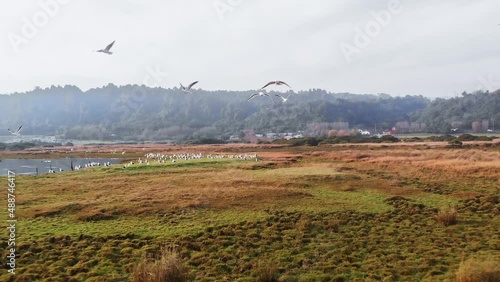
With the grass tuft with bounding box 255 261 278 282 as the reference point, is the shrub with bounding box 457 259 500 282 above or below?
above

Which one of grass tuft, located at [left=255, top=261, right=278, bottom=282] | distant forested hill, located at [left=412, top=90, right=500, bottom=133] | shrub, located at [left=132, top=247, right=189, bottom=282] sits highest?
distant forested hill, located at [left=412, top=90, right=500, bottom=133]

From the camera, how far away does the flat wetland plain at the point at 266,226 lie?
42.3 feet

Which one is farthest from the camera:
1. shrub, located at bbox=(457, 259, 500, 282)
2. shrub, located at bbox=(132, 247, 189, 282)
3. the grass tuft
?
the grass tuft

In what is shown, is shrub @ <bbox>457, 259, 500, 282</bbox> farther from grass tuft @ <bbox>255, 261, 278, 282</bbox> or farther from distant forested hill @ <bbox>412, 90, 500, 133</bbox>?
distant forested hill @ <bbox>412, 90, 500, 133</bbox>

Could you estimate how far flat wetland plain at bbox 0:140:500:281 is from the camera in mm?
12883

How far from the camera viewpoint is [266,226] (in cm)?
1758

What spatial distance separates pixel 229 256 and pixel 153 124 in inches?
6311

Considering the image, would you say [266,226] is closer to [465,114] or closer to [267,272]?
[267,272]

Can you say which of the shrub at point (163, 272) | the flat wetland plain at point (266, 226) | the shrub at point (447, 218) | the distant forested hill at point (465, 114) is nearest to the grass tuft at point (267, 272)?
the flat wetland plain at point (266, 226)

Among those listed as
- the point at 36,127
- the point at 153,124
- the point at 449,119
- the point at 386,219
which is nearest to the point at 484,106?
the point at 449,119

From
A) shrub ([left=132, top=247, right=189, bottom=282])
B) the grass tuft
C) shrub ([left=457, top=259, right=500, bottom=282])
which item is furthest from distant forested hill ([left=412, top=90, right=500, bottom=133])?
shrub ([left=132, top=247, right=189, bottom=282])

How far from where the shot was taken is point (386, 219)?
18.6 meters

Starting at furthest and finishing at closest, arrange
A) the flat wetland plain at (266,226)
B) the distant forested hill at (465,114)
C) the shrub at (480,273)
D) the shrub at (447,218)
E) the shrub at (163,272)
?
1. the distant forested hill at (465,114)
2. the shrub at (447,218)
3. the flat wetland plain at (266,226)
4. the shrub at (163,272)
5. the shrub at (480,273)

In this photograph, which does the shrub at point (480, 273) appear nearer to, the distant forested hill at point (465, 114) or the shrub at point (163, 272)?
the shrub at point (163, 272)
